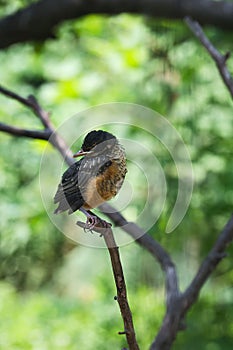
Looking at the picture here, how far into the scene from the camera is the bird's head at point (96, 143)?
2.37ft

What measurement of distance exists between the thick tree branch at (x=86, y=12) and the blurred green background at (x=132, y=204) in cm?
5

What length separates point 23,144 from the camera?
2.92 metres

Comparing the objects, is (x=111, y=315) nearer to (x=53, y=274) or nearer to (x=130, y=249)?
(x=130, y=249)

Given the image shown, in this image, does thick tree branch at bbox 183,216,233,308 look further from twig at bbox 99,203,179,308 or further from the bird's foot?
the bird's foot

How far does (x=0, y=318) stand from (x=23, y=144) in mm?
699

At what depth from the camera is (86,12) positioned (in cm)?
281

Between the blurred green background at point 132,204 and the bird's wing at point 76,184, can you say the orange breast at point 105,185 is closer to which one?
the bird's wing at point 76,184

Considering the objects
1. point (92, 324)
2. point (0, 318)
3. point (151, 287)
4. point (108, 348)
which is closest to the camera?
point (151, 287)

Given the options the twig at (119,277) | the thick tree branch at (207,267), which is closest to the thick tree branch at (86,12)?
the thick tree branch at (207,267)

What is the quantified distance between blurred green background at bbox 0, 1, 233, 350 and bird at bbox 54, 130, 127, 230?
91 cm

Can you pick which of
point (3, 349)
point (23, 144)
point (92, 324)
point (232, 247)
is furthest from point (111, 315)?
point (23, 144)

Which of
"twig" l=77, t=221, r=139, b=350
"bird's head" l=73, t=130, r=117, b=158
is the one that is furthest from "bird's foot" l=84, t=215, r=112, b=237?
"bird's head" l=73, t=130, r=117, b=158

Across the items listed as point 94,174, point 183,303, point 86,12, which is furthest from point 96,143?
point 86,12

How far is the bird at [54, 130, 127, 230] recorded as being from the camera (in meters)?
0.73
